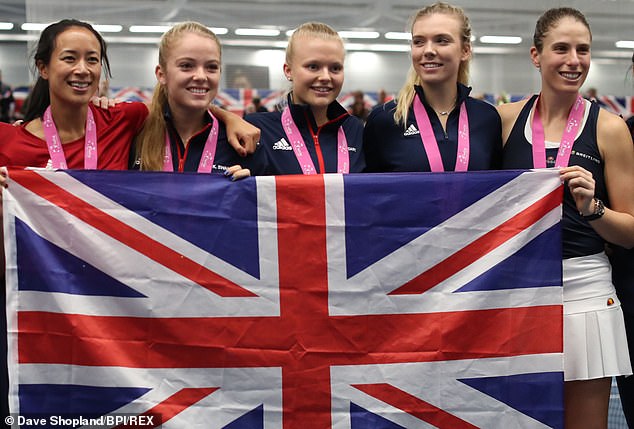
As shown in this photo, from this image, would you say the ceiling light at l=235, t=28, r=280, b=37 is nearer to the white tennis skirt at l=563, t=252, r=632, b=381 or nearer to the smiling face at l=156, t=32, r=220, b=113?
the smiling face at l=156, t=32, r=220, b=113

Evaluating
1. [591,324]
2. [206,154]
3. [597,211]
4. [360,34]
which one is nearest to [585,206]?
[597,211]

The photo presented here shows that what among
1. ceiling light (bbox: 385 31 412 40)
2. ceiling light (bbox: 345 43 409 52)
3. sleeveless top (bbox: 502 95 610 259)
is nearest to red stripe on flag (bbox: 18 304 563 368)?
sleeveless top (bbox: 502 95 610 259)

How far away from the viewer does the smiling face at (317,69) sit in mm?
3070

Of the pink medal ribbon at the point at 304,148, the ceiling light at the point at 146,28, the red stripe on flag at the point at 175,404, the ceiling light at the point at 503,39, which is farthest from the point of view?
the ceiling light at the point at 503,39

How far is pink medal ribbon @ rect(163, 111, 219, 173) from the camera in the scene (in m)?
2.89

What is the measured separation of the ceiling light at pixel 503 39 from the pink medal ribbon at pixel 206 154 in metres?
12.6

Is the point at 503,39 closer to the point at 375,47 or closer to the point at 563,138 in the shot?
the point at 375,47

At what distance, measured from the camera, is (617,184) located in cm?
278

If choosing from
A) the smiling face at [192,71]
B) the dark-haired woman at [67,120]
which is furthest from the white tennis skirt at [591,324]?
the dark-haired woman at [67,120]

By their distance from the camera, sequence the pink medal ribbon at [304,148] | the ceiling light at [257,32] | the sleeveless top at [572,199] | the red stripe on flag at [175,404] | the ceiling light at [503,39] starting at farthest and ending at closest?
the ceiling light at [503,39]
the ceiling light at [257,32]
the pink medal ribbon at [304,148]
the sleeveless top at [572,199]
the red stripe on flag at [175,404]

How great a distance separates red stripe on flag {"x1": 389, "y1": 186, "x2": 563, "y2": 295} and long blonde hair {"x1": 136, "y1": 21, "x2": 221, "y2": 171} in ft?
3.32

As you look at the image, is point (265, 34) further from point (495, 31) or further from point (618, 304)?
point (618, 304)

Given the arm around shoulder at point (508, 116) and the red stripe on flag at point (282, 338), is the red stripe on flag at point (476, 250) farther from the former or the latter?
the arm around shoulder at point (508, 116)

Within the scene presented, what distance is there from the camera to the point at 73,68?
285 centimetres
